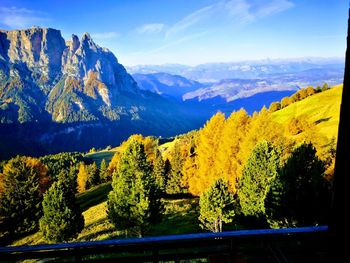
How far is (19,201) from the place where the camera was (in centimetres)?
5419

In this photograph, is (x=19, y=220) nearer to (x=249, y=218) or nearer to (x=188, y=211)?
(x=188, y=211)

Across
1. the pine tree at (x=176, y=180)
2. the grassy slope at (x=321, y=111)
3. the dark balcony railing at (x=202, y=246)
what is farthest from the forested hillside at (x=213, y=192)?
the dark balcony railing at (x=202, y=246)

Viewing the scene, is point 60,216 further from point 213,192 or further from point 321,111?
point 321,111

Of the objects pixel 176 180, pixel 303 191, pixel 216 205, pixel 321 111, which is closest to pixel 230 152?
pixel 216 205

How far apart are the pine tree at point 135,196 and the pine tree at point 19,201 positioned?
2683 cm

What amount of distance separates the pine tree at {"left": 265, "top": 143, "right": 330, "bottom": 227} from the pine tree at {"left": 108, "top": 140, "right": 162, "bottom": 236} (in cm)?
1198

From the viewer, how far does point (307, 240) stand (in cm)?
619

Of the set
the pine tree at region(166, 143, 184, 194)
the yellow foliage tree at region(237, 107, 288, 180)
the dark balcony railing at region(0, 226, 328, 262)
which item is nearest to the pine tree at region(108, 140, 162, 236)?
the yellow foliage tree at region(237, 107, 288, 180)

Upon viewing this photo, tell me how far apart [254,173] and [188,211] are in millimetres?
14662

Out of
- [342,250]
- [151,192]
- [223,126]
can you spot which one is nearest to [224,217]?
[151,192]

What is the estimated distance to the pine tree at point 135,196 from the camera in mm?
30666

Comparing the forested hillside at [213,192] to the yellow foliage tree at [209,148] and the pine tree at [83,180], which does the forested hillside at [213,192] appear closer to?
the yellow foliage tree at [209,148]

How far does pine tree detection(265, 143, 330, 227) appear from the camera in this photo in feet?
79.9

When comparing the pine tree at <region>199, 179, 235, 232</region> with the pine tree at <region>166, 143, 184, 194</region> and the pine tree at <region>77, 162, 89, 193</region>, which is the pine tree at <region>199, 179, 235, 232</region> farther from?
the pine tree at <region>77, 162, 89, 193</region>
